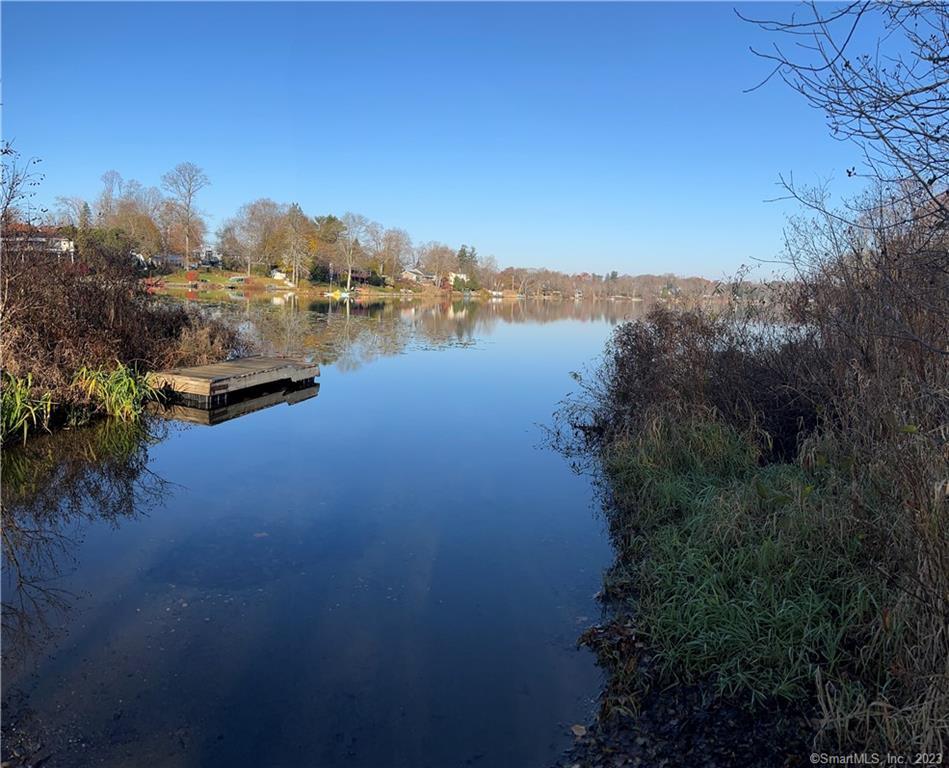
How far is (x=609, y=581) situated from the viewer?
5496mm

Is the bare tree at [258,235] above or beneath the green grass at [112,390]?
above

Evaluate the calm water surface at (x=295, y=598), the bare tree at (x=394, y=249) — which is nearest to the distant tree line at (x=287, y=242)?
the bare tree at (x=394, y=249)

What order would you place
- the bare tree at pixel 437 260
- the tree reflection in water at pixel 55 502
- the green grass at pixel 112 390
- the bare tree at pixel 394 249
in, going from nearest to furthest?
1. the tree reflection in water at pixel 55 502
2. the green grass at pixel 112 390
3. the bare tree at pixel 394 249
4. the bare tree at pixel 437 260

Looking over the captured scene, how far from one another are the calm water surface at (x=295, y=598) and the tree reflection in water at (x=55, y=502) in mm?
26

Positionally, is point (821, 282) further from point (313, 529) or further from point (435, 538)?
point (313, 529)

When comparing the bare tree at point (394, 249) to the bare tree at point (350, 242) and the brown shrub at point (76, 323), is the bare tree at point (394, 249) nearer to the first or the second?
the bare tree at point (350, 242)

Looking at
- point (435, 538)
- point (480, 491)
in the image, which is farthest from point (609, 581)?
point (480, 491)

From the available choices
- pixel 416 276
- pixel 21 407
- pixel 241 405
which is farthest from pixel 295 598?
pixel 416 276

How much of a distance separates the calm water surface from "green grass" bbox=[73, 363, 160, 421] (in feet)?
1.90

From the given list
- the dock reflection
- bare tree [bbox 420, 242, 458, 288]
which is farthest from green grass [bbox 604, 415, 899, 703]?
bare tree [bbox 420, 242, 458, 288]

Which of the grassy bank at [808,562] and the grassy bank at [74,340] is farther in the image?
the grassy bank at [74,340]

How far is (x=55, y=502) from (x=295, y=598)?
3.73m

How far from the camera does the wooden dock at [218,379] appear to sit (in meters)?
12.4

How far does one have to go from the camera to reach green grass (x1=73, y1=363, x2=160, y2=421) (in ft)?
34.8
